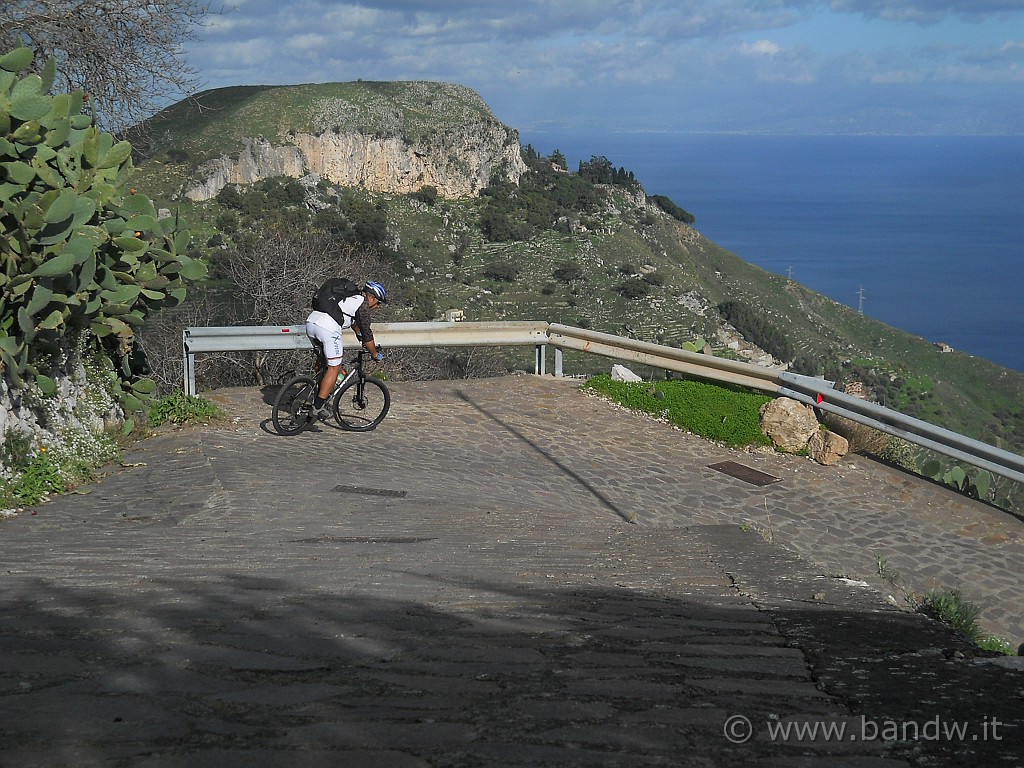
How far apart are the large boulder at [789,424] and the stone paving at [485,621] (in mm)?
1344

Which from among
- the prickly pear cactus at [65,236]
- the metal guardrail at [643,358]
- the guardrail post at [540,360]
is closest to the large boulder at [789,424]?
the metal guardrail at [643,358]

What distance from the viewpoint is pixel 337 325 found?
38.0ft

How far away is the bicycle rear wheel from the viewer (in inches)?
462

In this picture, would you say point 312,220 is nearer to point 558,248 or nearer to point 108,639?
point 558,248

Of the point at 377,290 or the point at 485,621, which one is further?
the point at 377,290

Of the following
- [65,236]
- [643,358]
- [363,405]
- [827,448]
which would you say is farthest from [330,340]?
[827,448]

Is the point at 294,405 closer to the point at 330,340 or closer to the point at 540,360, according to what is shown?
the point at 330,340

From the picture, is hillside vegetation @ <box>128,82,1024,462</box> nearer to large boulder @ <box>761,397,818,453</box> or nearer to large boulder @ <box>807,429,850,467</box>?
large boulder @ <box>761,397,818,453</box>

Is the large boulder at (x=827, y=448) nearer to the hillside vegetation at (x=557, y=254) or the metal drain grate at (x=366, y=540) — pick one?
the metal drain grate at (x=366, y=540)

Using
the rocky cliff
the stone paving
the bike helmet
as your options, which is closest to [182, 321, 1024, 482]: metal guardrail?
the stone paving

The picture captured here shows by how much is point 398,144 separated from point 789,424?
2955 inches

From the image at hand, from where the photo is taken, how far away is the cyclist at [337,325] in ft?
37.7

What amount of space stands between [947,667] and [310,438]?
8.89 m

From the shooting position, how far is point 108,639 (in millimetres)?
3955
